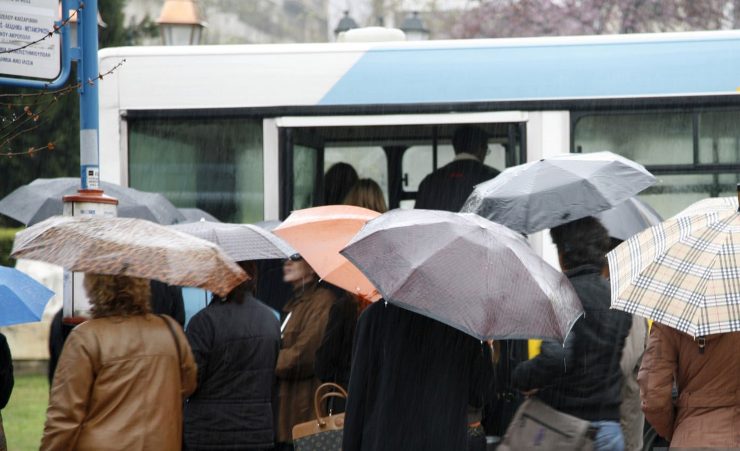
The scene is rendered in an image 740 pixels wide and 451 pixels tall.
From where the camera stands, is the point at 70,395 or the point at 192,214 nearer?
the point at 70,395

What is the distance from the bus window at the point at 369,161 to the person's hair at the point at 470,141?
953 millimetres

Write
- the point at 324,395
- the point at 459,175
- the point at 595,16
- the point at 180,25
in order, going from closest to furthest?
the point at 324,395, the point at 459,175, the point at 180,25, the point at 595,16

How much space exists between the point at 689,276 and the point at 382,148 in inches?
194

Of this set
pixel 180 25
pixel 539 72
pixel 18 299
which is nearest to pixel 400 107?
pixel 539 72

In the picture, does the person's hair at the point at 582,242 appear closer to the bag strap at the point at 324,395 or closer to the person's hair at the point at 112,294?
the bag strap at the point at 324,395

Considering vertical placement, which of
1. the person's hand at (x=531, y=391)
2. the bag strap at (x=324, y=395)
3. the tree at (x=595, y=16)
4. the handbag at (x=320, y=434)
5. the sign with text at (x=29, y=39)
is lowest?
the handbag at (x=320, y=434)

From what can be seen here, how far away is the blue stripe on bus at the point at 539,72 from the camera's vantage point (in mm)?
7797

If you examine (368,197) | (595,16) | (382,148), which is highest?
(595,16)

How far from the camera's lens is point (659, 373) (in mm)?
4438

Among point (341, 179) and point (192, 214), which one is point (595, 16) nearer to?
point (341, 179)

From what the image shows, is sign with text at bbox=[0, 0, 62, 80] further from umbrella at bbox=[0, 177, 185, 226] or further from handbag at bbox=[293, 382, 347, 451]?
handbag at bbox=[293, 382, 347, 451]

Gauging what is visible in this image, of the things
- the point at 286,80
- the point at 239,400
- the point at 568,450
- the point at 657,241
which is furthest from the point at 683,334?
the point at 286,80

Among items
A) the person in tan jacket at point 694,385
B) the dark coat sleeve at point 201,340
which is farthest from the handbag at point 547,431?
the dark coat sleeve at point 201,340

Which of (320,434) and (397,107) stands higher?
(397,107)
